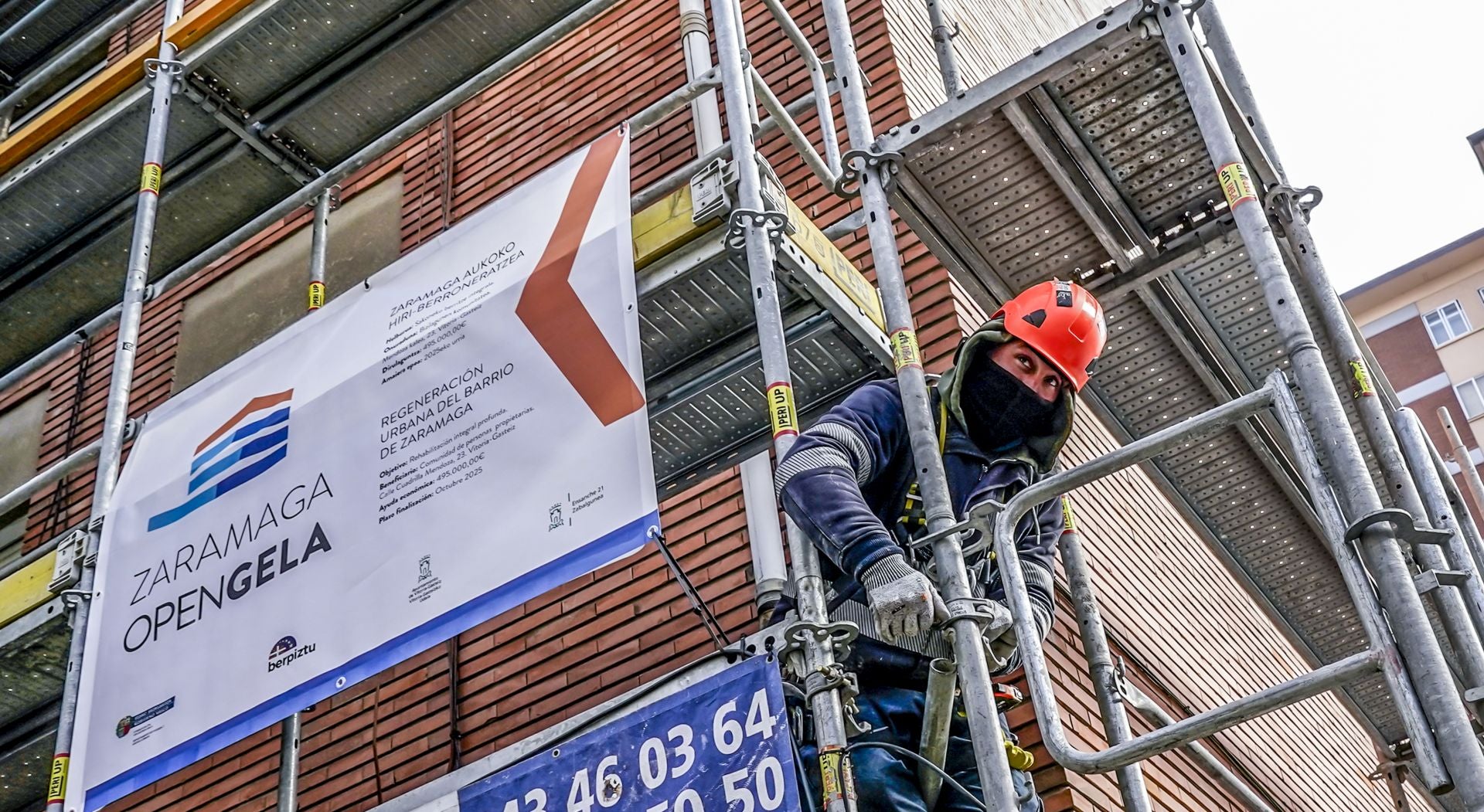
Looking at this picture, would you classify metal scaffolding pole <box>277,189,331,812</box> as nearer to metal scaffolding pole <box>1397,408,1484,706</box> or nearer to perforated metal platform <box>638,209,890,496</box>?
perforated metal platform <box>638,209,890,496</box>

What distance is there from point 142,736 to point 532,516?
2160 mm

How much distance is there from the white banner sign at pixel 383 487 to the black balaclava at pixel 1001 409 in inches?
47.2

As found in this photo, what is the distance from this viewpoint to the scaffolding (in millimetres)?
4398

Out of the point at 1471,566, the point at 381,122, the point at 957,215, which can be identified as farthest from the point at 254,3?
the point at 1471,566

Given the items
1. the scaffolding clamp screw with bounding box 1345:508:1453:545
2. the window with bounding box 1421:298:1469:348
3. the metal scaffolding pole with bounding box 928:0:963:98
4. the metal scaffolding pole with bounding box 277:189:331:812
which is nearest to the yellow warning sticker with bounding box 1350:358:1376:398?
the scaffolding clamp screw with bounding box 1345:508:1453:545

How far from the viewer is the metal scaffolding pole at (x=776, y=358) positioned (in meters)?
4.63

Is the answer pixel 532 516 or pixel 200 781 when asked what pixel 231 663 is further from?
pixel 200 781

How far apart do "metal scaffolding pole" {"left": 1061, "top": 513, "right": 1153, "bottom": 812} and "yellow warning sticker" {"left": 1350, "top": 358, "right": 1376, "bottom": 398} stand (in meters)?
1.41

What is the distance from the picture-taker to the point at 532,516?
578cm

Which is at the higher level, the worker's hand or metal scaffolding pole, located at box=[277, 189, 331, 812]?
metal scaffolding pole, located at box=[277, 189, 331, 812]

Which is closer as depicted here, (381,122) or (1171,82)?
(1171,82)

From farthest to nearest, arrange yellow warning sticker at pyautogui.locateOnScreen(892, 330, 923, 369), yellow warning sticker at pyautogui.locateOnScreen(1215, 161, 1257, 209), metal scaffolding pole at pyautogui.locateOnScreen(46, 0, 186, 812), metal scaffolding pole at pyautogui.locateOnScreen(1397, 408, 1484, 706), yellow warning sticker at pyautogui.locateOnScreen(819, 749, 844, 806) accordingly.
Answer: metal scaffolding pole at pyautogui.locateOnScreen(46, 0, 186, 812)
yellow warning sticker at pyautogui.locateOnScreen(892, 330, 923, 369)
yellow warning sticker at pyautogui.locateOnScreen(1215, 161, 1257, 209)
yellow warning sticker at pyautogui.locateOnScreen(819, 749, 844, 806)
metal scaffolding pole at pyautogui.locateOnScreen(1397, 408, 1484, 706)

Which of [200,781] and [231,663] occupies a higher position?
[200,781]

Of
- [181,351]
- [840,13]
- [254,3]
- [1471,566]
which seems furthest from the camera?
[181,351]
